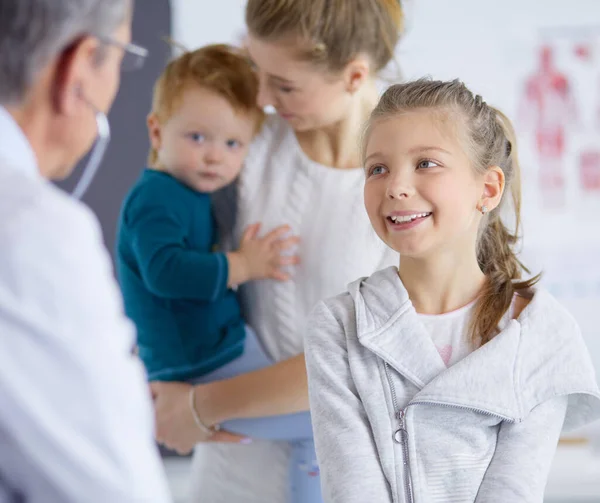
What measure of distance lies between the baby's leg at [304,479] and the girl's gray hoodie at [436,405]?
0.33 m

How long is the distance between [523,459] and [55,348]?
76cm

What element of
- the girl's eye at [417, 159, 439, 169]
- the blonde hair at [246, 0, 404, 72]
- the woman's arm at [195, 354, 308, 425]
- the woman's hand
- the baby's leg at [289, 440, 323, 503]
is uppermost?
the blonde hair at [246, 0, 404, 72]

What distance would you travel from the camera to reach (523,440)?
1261mm

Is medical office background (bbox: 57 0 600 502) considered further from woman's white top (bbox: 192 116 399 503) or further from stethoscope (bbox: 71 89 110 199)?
stethoscope (bbox: 71 89 110 199)

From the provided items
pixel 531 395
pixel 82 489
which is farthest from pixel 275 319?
pixel 82 489

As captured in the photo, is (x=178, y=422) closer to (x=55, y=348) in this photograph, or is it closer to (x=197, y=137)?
(x=197, y=137)

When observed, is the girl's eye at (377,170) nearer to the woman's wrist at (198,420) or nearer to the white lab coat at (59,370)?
the woman's wrist at (198,420)

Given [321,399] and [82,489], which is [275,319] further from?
[82,489]

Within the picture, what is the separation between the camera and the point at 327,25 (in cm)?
155

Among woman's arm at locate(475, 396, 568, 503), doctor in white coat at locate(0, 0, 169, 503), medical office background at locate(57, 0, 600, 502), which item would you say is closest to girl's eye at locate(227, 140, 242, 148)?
woman's arm at locate(475, 396, 568, 503)

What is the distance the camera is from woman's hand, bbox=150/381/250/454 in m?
1.59

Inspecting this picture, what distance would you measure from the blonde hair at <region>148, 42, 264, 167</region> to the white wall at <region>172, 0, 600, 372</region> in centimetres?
166

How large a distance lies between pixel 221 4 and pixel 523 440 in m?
2.35

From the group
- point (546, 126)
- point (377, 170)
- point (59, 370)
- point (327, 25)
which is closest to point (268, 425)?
point (377, 170)
